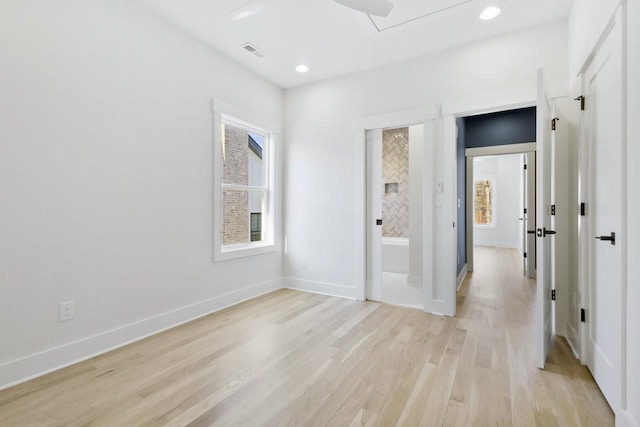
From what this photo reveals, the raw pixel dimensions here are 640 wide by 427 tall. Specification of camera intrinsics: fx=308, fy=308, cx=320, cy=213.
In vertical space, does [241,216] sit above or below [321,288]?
above

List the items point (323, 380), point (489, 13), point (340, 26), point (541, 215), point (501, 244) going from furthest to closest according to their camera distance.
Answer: point (501, 244) < point (340, 26) < point (489, 13) < point (541, 215) < point (323, 380)

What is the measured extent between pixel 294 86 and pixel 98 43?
237cm

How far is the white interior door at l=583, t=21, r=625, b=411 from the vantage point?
1583 mm

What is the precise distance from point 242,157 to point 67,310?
232cm

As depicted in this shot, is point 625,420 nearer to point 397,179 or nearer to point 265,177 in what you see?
point 265,177

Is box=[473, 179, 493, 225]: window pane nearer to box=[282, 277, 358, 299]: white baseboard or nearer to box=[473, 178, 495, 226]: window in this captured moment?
box=[473, 178, 495, 226]: window

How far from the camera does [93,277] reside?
7.76 ft

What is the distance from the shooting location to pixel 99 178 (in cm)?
240

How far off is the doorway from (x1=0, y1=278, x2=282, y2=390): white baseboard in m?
1.83

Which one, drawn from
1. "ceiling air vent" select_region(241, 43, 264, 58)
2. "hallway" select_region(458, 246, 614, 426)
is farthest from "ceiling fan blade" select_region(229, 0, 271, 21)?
"hallway" select_region(458, 246, 614, 426)

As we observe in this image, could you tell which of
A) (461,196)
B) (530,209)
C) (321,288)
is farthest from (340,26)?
(530,209)

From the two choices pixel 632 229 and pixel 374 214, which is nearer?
pixel 632 229

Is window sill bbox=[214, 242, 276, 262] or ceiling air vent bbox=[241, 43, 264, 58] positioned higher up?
ceiling air vent bbox=[241, 43, 264, 58]

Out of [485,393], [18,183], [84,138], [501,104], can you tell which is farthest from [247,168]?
[485,393]
